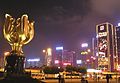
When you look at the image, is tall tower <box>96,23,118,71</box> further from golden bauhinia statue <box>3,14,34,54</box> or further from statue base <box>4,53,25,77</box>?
statue base <box>4,53,25,77</box>

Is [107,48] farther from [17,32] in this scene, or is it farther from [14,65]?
[14,65]

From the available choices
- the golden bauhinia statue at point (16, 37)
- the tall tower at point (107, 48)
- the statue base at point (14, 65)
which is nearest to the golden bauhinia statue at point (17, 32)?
the golden bauhinia statue at point (16, 37)

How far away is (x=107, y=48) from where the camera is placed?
168750 millimetres

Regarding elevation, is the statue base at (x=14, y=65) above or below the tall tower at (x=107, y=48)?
below

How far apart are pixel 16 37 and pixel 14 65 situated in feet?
9.75

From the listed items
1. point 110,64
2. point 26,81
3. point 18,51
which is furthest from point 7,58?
point 110,64

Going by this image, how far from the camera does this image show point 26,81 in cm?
2075

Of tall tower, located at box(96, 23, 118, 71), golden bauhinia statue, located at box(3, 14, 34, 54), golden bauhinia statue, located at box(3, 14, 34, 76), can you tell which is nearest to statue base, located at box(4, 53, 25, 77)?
golden bauhinia statue, located at box(3, 14, 34, 76)

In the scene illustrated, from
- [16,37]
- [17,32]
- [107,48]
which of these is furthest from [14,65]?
[107,48]

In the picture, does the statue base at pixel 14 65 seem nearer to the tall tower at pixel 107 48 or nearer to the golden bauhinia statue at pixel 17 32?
the golden bauhinia statue at pixel 17 32

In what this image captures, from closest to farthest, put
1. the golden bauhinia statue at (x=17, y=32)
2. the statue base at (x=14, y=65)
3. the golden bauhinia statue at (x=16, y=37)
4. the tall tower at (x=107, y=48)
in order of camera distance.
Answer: the statue base at (x=14, y=65) → the golden bauhinia statue at (x=16, y=37) → the golden bauhinia statue at (x=17, y=32) → the tall tower at (x=107, y=48)

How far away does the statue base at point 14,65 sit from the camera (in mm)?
21969

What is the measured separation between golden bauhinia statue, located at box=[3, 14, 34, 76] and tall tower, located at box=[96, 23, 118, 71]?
144571 millimetres

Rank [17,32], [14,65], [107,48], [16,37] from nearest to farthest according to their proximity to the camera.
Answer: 1. [14,65]
2. [16,37]
3. [17,32]
4. [107,48]
